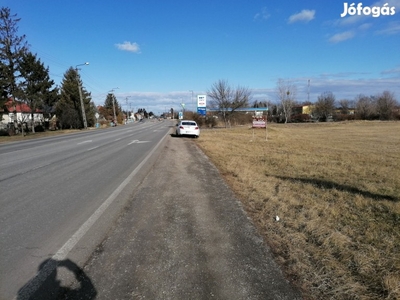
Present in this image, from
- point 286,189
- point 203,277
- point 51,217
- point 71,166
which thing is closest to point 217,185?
point 286,189

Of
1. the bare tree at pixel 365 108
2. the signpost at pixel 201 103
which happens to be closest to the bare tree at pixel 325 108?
the bare tree at pixel 365 108

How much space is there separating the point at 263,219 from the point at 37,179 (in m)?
6.27

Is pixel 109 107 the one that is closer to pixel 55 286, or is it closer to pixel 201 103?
pixel 201 103

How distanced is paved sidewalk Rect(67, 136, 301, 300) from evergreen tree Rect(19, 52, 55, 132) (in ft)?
128

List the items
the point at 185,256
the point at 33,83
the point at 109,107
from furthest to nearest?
1. the point at 109,107
2. the point at 33,83
3. the point at 185,256

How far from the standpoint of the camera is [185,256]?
11.5ft

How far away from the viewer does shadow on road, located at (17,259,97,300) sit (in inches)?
109

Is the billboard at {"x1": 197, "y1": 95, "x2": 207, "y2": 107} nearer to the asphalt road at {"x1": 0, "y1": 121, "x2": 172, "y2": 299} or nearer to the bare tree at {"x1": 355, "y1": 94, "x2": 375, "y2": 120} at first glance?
the asphalt road at {"x1": 0, "y1": 121, "x2": 172, "y2": 299}

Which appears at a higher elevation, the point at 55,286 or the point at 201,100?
the point at 201,100

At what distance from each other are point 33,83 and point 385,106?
92017 millimetres

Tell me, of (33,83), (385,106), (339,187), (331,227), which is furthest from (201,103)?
(385,106)

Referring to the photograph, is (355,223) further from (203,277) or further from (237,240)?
(203,277)

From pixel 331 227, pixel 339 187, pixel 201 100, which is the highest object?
pixel 201 100

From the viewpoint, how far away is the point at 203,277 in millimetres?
3031
